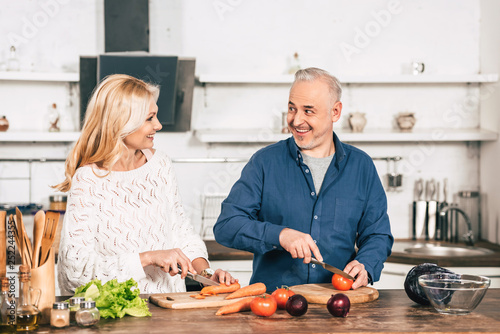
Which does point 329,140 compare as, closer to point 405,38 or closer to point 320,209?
point 320,209

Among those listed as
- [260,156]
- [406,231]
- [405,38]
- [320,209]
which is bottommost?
[406,231]

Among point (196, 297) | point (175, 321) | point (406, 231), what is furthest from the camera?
point (406, 231)

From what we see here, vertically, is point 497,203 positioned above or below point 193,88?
below

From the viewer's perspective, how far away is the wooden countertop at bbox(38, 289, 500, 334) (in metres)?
1.79

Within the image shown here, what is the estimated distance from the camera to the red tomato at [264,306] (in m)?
1.91

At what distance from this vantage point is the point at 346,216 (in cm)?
251

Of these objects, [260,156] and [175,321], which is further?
[260,156]

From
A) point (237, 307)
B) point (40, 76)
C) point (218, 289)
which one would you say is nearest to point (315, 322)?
point (237, 307)

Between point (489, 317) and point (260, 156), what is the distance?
3.52 feet

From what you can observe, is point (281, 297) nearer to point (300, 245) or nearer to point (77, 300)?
point (300, 245)

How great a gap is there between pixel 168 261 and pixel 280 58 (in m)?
2.61

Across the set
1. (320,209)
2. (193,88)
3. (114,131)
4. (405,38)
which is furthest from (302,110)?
(405,38)

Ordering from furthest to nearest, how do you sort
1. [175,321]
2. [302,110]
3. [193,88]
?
1. [193,88]
2. [302,110]
3. [175,321]

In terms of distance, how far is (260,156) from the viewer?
2566 mm
